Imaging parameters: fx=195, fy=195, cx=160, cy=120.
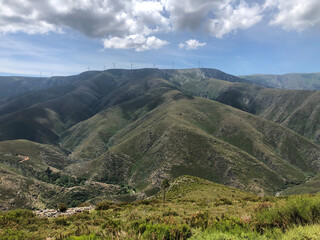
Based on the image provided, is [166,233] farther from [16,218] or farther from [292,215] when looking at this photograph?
[16,218]

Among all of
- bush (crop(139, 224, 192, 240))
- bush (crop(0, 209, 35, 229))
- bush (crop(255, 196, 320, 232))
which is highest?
bush (crop(255, 196, 320, 232))

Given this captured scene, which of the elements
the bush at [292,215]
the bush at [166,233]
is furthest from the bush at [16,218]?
the bush at [292,215]

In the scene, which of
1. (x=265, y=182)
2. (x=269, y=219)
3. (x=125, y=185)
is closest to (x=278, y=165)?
(x=265, y=182)

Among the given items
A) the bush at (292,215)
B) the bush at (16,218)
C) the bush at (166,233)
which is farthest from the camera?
the bush at (16,218)

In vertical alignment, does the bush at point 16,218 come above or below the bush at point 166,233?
below

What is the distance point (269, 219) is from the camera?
14602mm

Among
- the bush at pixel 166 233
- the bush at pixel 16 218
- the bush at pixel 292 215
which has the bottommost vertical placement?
the bush at pixel 16 218

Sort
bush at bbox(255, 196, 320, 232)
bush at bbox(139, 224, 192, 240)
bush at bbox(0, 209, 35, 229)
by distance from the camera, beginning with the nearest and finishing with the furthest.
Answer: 1. bush at bbox(139, 224, 192, 240)
2. bush at bbox(255, 196, 320, 232)
3. bush at bbox(0, 209, 35, 229)

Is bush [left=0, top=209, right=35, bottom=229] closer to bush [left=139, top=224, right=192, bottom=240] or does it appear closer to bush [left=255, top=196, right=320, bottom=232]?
bush [left=139, top=224, right=192, bottom=240]

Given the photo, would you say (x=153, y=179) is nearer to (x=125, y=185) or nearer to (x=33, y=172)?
(x=125, y=185)

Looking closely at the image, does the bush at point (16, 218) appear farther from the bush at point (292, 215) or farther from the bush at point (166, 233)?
the bush at point (292, 215)

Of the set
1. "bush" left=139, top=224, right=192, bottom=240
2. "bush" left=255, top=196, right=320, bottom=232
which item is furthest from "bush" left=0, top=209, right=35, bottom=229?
"bush" left=255, top=196, right=320, bottom=232

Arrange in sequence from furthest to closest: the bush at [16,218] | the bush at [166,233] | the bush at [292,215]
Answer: the bush at [16,218]
the bush at [292,215]
the bush at [166,233]

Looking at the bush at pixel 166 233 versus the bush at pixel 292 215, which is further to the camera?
the bush at pixel 292 215
